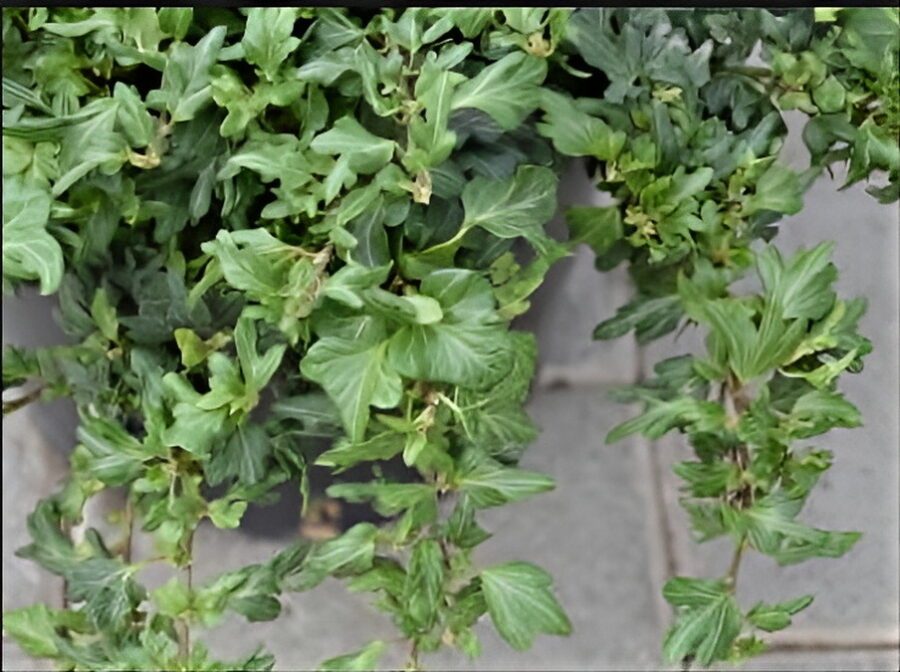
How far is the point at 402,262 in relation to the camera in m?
0.56

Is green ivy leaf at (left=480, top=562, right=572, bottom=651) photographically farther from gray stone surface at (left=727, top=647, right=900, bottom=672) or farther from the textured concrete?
gray stone surface at (left=727, top=647, right=900, bottom=672)

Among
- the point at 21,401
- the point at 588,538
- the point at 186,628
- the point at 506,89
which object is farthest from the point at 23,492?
the point at 506,89

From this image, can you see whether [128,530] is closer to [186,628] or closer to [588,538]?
[186,628]

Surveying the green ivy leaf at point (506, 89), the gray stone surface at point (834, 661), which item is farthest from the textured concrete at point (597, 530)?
the green ivy leaf at point (506, 89)

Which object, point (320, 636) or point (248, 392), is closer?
point (248, 392)

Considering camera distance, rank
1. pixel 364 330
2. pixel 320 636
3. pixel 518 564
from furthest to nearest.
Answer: pixel 320 636 < pixel 518 564 < pixel 364 330

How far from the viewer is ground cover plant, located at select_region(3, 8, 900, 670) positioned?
21.0 inches

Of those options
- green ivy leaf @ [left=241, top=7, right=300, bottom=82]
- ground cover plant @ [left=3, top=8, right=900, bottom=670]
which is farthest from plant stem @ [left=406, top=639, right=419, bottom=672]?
green ivy leaf @ [left=241, top=7, right=300, bottom=82]

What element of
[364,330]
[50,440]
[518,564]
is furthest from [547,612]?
[50,440]

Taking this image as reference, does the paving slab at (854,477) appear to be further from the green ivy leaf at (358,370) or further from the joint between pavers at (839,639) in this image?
the green ivy leaf at (358,370)

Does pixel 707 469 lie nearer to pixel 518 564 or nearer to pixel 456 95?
pixel 518 564

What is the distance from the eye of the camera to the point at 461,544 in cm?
63

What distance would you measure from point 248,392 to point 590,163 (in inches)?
10.9

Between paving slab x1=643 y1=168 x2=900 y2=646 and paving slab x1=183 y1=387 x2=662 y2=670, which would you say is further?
paving slab x1=183 y1=387 x2=662 y2=670
